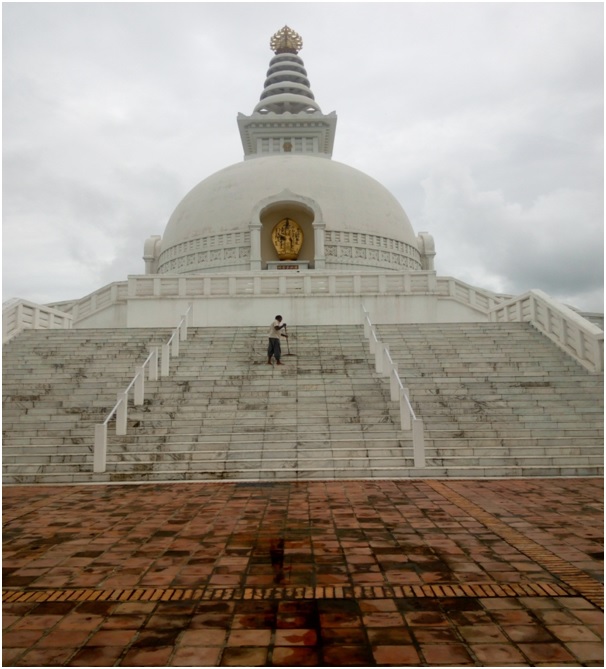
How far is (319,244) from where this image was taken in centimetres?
2459

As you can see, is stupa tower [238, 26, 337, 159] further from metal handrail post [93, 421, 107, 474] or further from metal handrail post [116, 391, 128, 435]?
metal handrail post [93, 421, 107, 474]

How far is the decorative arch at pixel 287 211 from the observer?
80.0 ft

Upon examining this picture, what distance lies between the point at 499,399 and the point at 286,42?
3909cm

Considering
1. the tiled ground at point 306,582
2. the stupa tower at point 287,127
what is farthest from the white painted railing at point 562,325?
the stupa tower at point 287,127

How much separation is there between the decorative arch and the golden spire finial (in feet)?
70.7

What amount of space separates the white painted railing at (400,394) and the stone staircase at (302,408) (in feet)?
0.64

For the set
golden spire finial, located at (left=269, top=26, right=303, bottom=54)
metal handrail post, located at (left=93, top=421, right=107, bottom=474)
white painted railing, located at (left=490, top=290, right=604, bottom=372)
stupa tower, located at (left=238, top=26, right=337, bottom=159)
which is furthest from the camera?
golden spire finial, located at (left=269, top=26, right=303, bottom=54)

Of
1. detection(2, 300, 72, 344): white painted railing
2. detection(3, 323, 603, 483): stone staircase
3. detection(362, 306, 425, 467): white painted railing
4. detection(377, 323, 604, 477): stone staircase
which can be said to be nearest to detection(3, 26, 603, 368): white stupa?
detection(2, 300, 72, 344): white painted railing

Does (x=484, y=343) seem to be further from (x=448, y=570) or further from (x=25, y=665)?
(x=25, y=665)

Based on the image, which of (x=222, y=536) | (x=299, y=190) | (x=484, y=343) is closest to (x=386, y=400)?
(x=484, y=343)

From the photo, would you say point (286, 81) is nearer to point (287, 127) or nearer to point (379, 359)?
point (287, 127)

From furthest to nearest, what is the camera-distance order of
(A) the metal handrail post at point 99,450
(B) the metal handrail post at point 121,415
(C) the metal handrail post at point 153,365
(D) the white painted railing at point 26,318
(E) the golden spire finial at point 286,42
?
(E) the golden spire finial at point 286,42 < (D) the white painted railing at point 26,318 < (C) the metal handrail post at point 153,365 < (B) the metal handrail post at point 121,415 < (A) the metal handrail post at point 99,450

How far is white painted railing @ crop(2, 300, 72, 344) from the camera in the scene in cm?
1451

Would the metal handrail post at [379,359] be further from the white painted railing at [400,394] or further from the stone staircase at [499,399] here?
the stone staircase at [499,399]
